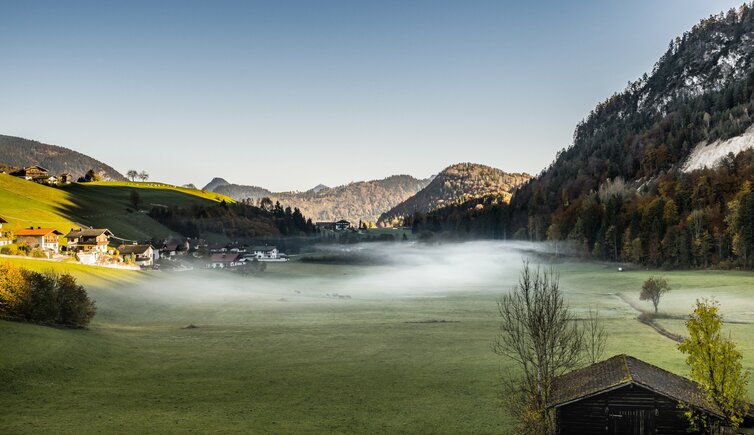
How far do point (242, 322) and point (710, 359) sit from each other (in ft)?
194

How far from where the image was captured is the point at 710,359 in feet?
95.7

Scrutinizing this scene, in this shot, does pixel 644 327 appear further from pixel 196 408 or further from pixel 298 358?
pixel 196 408

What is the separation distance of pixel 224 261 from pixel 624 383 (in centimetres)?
15071

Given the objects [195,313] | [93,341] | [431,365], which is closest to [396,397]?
[431,365]

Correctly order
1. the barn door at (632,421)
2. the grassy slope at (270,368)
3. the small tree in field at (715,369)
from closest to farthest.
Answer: the small tree in field at (715,369) → the barn door at (632,421) → the grassy slope at (270,368)

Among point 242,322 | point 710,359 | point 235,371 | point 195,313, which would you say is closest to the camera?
point 710,359

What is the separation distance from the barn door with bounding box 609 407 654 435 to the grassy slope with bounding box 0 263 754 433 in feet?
22.9

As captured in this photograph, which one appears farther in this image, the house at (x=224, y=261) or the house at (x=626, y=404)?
the house at (x=224, y=261)

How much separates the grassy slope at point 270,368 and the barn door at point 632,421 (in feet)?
22.9

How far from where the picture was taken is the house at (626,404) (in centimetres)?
3050

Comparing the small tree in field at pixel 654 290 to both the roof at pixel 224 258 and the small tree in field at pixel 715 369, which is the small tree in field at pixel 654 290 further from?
the roof at pixel 224 258

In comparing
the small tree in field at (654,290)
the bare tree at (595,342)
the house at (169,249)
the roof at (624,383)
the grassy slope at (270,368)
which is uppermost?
the house at (169,249)

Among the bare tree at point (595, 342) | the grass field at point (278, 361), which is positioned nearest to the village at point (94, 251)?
the grass field at point (278, 361)

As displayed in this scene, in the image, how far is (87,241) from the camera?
151 m
